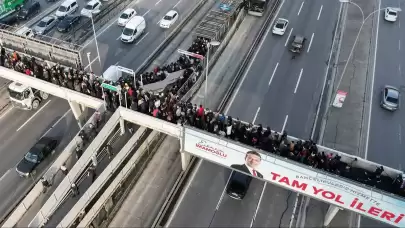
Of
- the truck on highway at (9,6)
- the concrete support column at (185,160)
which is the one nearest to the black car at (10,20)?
the truck on highway at (9,6)

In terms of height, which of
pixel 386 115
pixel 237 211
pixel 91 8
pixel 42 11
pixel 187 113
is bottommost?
pixel 237 211

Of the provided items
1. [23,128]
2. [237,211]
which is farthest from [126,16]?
[237,211]

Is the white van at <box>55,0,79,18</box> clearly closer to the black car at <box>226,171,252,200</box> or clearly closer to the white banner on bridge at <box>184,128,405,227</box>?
the white banner on bridge at <box>184,128,405,227</box>

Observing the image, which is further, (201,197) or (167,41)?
(167,41)

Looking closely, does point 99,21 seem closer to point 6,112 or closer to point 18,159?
point 6,112

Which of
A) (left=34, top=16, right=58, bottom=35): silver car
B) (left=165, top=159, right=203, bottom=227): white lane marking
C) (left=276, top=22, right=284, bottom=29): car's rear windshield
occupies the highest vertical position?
(left=276, top=22, right=284, bottom=29): car's rear windshield

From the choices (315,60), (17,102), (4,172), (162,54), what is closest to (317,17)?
(315,60)

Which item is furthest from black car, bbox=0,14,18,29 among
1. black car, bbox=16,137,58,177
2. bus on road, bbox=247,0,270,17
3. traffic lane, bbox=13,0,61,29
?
bus on road, bbox=247,0,270,17

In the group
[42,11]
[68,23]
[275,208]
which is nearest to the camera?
[275,208]
